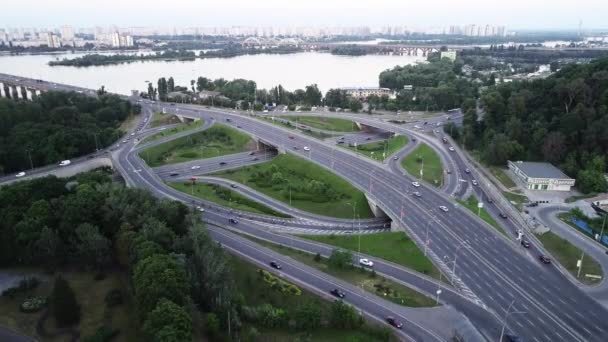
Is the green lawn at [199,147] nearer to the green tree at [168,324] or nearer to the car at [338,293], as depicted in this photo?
the car at [338,293]

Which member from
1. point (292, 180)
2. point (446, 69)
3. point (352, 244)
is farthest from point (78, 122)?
Result: point (446, 69)

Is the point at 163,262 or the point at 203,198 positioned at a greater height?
the point at 163,262

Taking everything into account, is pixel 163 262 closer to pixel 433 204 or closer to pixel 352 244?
pixel 352 244

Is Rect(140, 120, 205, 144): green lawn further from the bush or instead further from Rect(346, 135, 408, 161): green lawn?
the bush

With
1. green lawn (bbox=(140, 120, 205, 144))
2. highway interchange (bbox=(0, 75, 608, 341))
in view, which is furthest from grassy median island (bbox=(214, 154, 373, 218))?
green lawn (bbox=(140, 120, 205, 144))

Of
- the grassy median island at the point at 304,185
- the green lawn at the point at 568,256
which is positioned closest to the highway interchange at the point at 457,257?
the green lawn at the point at 568,256
